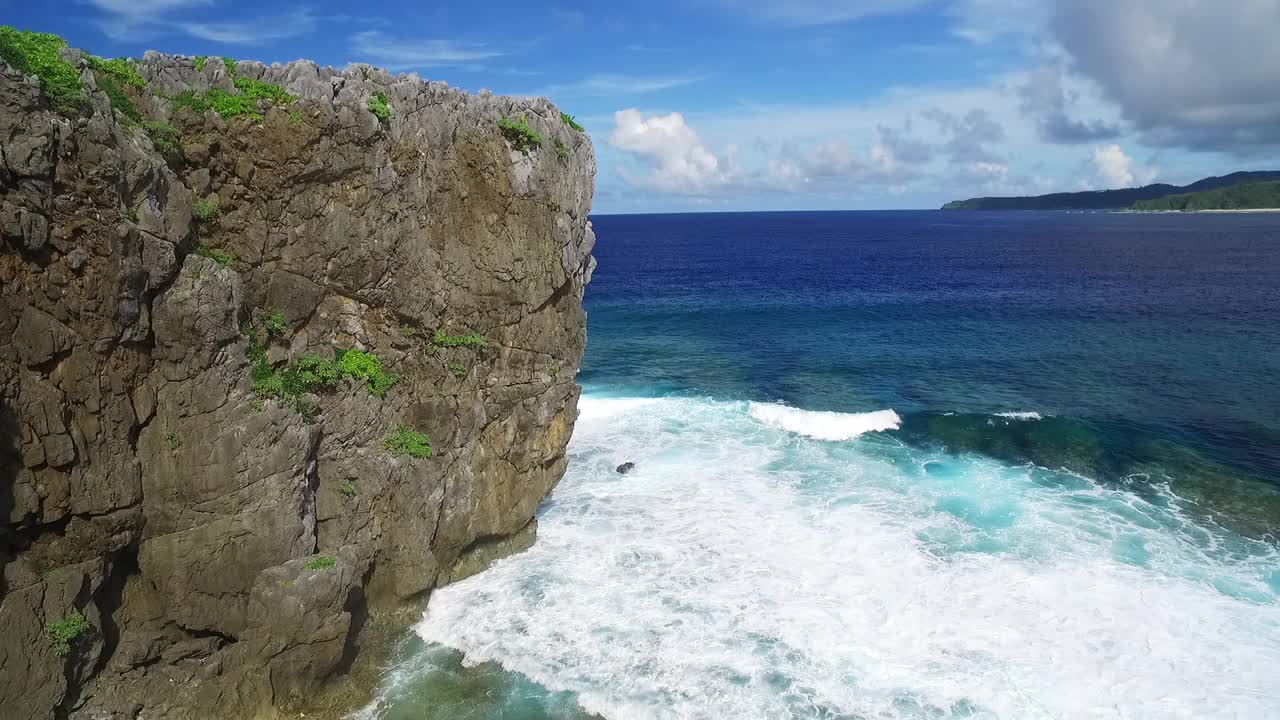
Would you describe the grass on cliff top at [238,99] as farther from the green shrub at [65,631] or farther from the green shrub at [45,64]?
the green shrub at [65,631]

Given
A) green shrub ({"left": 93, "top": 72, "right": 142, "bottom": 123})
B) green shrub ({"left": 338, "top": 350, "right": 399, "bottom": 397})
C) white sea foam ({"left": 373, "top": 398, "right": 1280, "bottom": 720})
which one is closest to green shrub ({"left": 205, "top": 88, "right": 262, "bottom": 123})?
green shrub ({"left": 93, "top": 72, "right": 142, "bottom": 123})

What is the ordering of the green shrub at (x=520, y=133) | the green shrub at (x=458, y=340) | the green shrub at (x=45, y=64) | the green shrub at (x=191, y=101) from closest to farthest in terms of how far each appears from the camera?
1. the green shrub at (x=45, y=64)
2. the green shrub at (x=191, y=101)
3. the green shrub at (x=458, y=340)
4. the green shrub at (x=520, y=133)

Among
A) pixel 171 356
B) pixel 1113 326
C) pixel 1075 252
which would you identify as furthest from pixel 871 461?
pixel 1075 252

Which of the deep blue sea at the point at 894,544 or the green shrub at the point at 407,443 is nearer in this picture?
the deep blue sea at the point at 894,544

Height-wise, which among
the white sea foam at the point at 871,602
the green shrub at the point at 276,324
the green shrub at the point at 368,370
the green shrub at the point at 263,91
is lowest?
the white sea foam at the point at 871,602

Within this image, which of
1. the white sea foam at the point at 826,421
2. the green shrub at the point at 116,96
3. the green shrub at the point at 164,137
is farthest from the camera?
the white sea foam at the point at 826,421

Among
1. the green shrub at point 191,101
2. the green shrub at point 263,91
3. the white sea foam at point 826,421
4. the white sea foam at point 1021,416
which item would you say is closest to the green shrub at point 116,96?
the green shrub at point 191,101

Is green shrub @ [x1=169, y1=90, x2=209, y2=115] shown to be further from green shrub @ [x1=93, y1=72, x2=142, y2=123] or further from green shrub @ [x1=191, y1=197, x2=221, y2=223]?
green shrub @ [x1=191, y1=197, x2=221, y2=223]
